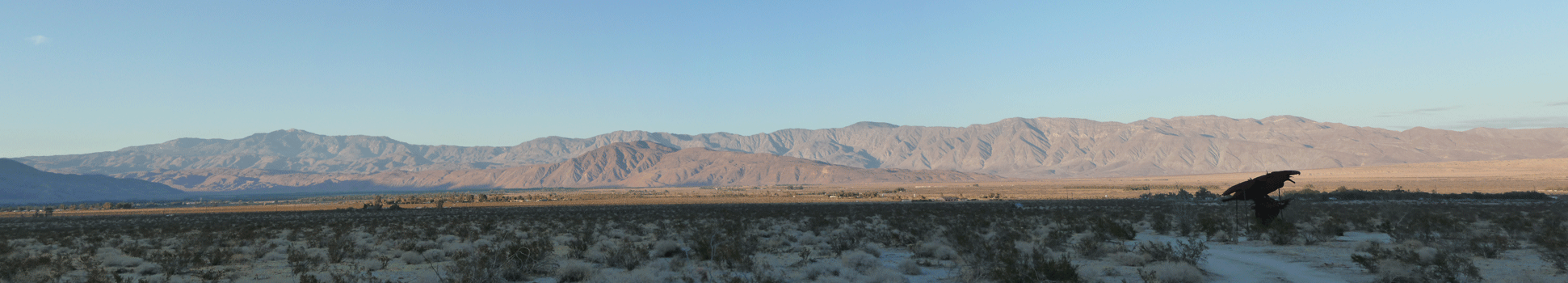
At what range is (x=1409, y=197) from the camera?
54.9 metres

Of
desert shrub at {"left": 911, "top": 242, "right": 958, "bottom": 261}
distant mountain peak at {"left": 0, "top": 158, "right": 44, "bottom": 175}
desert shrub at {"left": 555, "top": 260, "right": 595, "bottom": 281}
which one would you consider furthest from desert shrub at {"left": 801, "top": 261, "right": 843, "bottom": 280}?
distant mountain peak at {"left": 0, "top": 158, "right": 44, "bottom": 175}

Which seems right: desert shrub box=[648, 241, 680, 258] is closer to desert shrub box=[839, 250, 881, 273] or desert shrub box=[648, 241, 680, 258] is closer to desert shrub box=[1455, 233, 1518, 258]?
desert shrub box=[839, 250, 881, 273]

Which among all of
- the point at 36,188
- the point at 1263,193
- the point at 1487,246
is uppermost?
the point at 36,188

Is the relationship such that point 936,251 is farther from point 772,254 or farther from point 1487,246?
point 1487,246

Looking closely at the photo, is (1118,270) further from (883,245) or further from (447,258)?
(447,258)

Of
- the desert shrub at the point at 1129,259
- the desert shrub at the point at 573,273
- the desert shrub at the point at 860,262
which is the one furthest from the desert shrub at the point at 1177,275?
the desert shrub at the point at 573,273

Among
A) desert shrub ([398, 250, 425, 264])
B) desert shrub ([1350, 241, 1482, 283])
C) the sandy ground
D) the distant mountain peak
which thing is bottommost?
the sandy ground

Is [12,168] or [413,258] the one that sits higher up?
[12,168]

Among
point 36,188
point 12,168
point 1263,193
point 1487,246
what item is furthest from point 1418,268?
point 12,168

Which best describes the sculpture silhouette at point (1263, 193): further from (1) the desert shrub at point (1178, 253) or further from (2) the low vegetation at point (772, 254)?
(1) the desert shrub at point (1178, 253)

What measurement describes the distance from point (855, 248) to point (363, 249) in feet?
37.4

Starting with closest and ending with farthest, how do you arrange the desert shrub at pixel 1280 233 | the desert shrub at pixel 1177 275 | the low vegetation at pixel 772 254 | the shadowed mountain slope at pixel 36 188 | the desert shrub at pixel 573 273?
the desert shrub at pixel 1177 275 → the low vegetation at pixel 772 254 → the desert shrub at pixel 573 273 → the desert shrub at pixel 1280 233 → the shadowed mountain slope at pixel 36 188

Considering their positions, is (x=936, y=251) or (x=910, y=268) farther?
(x=936, y=251)

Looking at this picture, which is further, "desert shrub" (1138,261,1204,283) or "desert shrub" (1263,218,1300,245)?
"desert shrub" (1263,218,1300,245)
